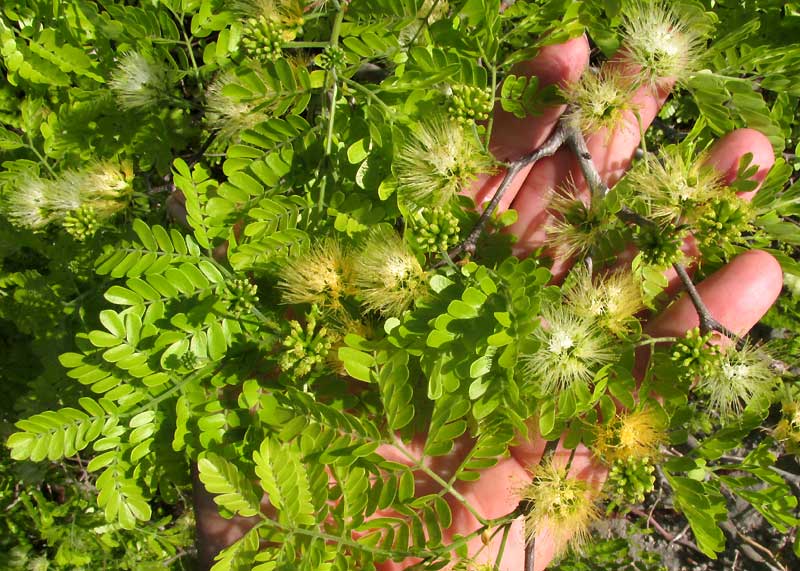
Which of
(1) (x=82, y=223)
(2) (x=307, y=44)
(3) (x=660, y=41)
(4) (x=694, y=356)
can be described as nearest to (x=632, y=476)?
(4) (x=694, y=356)

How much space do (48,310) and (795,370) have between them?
10.4ft

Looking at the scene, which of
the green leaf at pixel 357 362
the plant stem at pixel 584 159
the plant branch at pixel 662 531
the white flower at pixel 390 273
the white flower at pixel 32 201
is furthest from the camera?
the plant branch at pixel 662 531

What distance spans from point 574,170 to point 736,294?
2.34 ft

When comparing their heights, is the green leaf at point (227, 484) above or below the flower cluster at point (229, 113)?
below

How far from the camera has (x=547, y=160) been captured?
2361 millimetres

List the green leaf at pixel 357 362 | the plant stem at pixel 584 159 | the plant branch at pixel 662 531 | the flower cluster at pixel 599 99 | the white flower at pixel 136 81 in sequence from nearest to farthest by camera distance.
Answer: the green leaf at pixel 357 362 < the flower cluster at pixel 599 99 < the plant stem at pixel 584 159 < the white flower at pixel 136 81 < the plant branch at pixel 662 531

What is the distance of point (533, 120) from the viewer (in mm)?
2252

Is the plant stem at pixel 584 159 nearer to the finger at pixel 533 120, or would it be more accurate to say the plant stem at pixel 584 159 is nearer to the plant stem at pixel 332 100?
the finger at pixel 533 120

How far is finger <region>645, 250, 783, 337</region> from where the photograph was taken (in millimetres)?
2100

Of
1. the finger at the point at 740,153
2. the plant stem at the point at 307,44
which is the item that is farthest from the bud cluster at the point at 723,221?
the plant stem at the point at 307,44

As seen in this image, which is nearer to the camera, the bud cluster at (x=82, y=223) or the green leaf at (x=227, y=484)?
the green leaf at (x=227, y=484)

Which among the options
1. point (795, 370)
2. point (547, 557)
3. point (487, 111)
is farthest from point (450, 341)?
point (795, 370)

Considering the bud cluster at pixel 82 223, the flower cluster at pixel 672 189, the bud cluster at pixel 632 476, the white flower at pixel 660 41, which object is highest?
the white flower at pixel 660 41

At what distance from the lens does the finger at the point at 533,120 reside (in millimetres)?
2092
